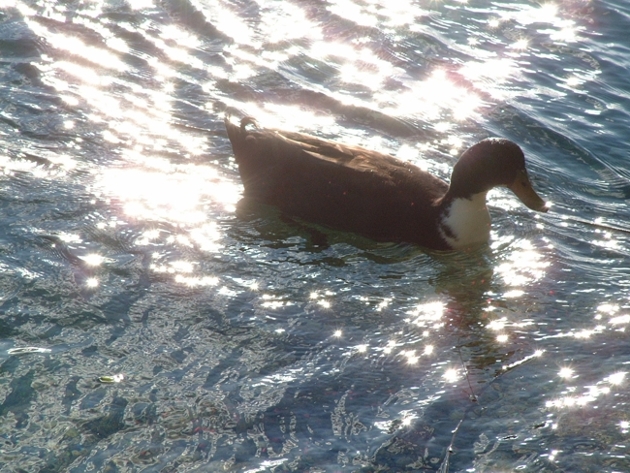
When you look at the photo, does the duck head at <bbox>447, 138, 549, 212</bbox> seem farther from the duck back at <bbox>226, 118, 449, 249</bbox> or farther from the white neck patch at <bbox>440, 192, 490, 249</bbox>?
the duck back at <bbox>226, 118, 449, 249</bbox>

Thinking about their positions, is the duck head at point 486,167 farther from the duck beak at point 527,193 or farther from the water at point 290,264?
the water at point 290,264

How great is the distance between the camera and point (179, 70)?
877 centimetres

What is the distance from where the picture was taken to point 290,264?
5758mm

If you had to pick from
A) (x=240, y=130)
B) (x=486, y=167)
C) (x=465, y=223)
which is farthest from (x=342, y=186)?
(x=240, y=130)

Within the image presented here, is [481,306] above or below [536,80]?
below

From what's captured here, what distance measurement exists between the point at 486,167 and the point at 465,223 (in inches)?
17.8

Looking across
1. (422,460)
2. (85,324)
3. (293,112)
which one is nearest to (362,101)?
(293,112)

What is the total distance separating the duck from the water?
6.7 inches

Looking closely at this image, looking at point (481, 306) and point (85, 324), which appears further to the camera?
point (481, 306)

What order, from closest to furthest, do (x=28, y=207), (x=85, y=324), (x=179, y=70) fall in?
(x=85, y=324)
(x=28, y=207)
(x=179, y=70)

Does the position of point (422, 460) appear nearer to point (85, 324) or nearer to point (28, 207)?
point (85, 324)

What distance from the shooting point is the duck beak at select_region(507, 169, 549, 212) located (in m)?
5.99

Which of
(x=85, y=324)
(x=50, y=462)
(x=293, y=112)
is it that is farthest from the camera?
(x=293, y=112)

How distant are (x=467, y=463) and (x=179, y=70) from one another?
6155 mm
